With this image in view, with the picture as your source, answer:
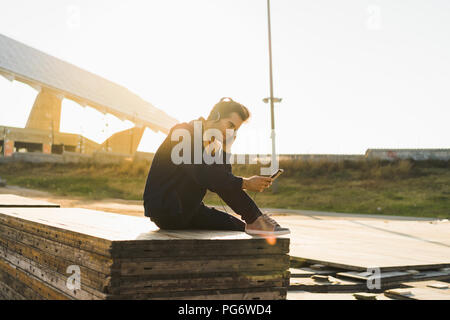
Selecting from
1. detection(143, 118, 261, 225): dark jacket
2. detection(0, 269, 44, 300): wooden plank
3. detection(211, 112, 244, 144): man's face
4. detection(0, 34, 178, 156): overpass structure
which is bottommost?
detection(0, 269, 44, 300): wooden plank

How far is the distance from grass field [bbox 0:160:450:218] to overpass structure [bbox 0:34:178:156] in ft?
57.7

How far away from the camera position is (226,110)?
309 centimetres

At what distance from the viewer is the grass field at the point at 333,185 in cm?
1800

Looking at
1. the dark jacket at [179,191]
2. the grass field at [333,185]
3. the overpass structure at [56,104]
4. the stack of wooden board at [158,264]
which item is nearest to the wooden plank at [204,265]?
the stack of wooden board at [158,264]

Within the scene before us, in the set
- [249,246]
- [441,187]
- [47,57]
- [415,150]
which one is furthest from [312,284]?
[47,57]

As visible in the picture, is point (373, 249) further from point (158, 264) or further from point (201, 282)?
point (158, 264)

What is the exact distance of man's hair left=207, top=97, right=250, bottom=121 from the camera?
122 inches

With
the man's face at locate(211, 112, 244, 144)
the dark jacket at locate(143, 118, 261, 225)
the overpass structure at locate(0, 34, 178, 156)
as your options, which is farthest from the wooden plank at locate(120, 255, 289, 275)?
the overpass structure at locate(0, 34, 178, 156)

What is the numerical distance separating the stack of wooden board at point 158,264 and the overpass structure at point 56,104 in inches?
1742

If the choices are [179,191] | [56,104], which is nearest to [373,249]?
[179,191]

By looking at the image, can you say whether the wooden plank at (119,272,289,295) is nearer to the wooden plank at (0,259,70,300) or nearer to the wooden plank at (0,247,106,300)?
the wooden plank at (0,247,106,300)

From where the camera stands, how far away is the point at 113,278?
7.38ft

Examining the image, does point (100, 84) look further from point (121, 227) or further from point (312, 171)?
point (121, 227)
